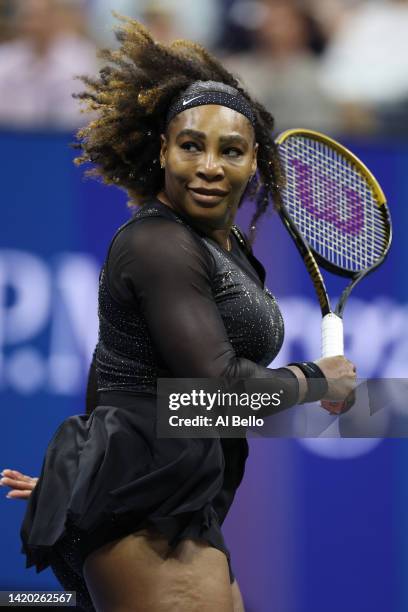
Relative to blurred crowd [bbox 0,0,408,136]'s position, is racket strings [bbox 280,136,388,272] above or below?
below

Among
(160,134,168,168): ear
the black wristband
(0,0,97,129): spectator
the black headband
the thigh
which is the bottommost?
the thigh

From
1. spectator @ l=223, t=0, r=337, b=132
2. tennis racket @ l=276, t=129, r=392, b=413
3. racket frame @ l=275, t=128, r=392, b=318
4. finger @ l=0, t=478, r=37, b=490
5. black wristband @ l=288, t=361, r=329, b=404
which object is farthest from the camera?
spectator @ l=223, t=0, r=337, b=132

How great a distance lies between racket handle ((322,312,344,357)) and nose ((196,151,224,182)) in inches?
15.5

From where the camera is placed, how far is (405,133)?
3.66 meters

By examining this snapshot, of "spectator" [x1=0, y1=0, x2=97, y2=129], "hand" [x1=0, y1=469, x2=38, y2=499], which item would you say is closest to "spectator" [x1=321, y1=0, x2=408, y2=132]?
"spectator" [x1=0, y1=0, x2=97, y2=129]

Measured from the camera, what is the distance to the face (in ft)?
6.08

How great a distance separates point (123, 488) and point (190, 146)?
599mm

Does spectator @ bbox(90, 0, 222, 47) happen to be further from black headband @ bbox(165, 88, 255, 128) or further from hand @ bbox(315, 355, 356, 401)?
hand @ bbox(315, 355, 356, 401)

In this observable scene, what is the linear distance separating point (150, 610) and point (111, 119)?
0.88 m

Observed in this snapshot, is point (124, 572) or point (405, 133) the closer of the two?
point (124, 572)

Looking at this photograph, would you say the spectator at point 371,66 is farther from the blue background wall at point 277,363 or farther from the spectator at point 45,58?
the spectator at point 45,58

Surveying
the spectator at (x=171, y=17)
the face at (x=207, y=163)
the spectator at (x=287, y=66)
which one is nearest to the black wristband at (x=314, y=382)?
the face at (x=207, y=163)

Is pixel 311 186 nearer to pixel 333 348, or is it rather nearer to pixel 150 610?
pixel 333 348

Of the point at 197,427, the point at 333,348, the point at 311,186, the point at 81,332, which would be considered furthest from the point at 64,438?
the point at 81,332
